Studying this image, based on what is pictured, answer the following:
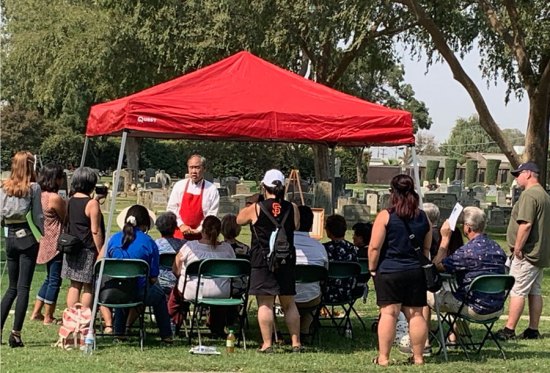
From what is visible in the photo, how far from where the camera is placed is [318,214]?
17391 mm

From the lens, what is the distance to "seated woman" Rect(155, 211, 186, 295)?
8.34 meters

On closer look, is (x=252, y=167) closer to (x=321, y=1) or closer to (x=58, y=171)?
(x=321, y=1)

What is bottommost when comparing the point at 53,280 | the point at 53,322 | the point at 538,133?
the point at 53,322

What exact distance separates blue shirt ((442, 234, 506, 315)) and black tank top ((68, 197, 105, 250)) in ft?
11.0

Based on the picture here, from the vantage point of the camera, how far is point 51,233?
8602mm

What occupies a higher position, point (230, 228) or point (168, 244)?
point (230, 228)

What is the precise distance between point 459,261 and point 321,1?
12256mm

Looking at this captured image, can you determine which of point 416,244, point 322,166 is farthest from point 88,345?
point 322,166

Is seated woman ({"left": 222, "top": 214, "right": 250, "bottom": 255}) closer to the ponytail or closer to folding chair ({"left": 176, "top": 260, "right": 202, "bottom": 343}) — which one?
folding chair ({"left": 176, "top": 260, "right": 202, "bottom": 343})

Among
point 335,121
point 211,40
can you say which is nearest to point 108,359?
point 335,121

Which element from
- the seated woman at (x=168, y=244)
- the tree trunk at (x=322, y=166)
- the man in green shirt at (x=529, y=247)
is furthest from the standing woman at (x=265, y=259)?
the tree trunk at (x=322, y=166)

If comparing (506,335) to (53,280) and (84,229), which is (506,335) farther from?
(53,280)

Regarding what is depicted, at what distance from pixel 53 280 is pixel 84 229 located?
924mm

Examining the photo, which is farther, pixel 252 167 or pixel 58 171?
pixel 252 167
